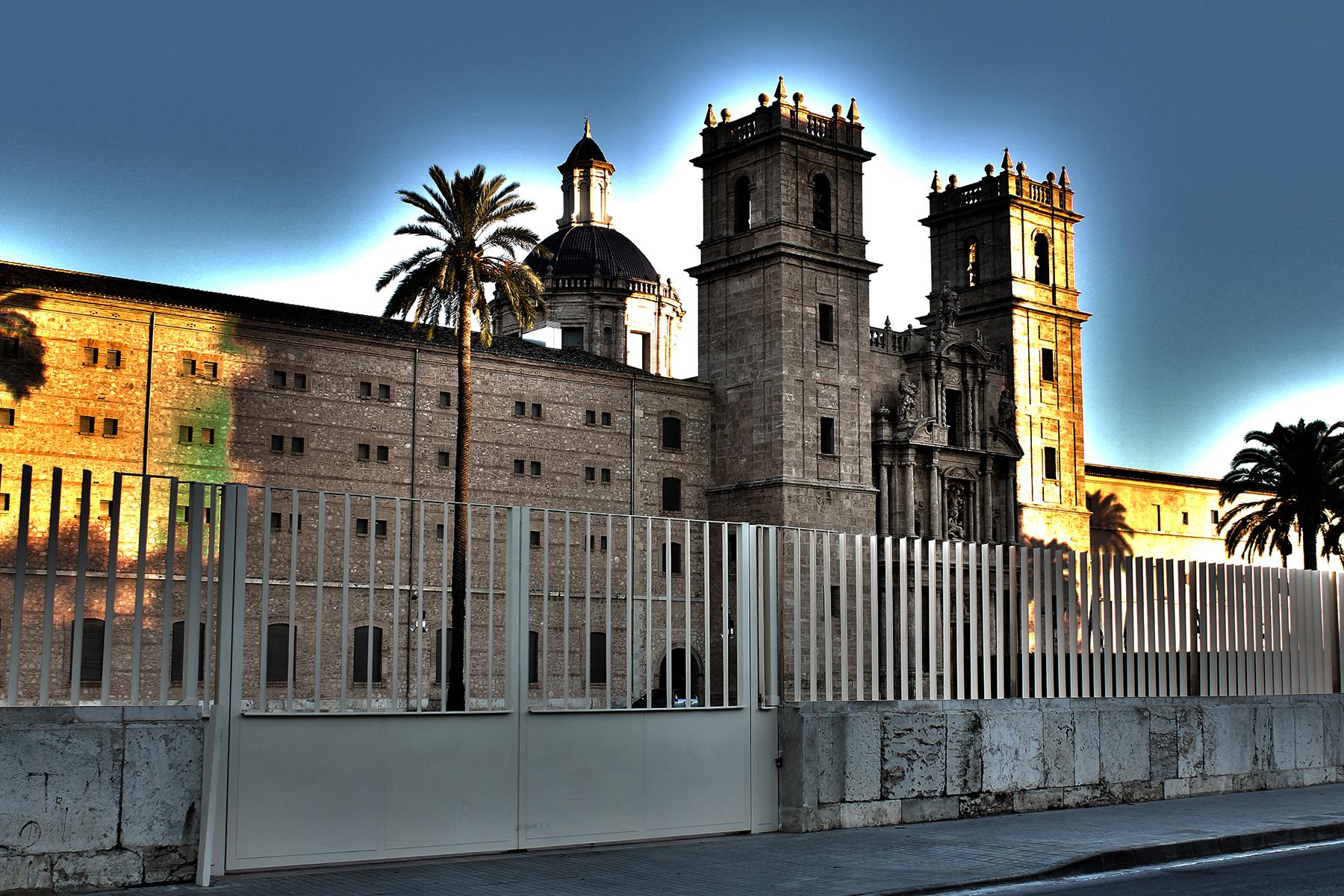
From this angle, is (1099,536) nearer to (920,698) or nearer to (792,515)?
(792,515)

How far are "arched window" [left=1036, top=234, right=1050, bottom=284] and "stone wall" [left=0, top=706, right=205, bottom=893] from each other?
47.8m

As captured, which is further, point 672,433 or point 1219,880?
point 672,433

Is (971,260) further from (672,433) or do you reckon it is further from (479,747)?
(479,747)

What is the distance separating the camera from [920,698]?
45.1 ft

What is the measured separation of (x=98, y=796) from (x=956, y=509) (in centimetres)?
4091

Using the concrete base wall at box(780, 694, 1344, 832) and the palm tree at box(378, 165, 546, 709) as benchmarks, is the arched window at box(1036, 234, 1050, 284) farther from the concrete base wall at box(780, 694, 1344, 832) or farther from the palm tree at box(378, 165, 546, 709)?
the concrete base wall at box(780, 694, 1344, 832)

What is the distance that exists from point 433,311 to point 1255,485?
29.1 meters

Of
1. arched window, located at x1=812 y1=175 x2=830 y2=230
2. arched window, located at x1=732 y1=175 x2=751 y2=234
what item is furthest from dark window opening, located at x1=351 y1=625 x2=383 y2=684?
arched window, located at x1=812 y1=175 x2=830 y2=230

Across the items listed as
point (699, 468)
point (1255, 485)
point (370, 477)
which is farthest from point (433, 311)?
A: point (1255, 485)

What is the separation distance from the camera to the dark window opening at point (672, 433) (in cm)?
4325

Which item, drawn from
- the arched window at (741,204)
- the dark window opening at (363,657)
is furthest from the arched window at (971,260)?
the dark window opening at (363,657)

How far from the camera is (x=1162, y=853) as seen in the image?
462 inches

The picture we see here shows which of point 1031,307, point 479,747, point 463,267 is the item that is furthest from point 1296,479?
point 479,747

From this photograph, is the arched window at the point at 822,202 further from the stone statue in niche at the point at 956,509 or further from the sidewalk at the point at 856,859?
the sidewalk at the point at 856,859
